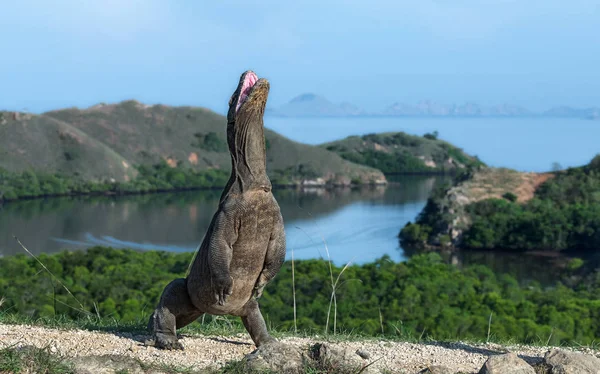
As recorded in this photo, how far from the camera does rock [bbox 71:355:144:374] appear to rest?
6.64 m

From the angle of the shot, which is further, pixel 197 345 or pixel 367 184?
pixel 367 184

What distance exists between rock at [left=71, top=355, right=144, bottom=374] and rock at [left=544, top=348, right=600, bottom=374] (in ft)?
10.8

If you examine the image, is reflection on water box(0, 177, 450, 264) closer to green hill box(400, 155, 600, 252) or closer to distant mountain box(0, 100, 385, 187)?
green hill box(400, 155, 600, 252)

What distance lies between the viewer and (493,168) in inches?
2864

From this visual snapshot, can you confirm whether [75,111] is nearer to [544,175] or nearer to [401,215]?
[401,215]

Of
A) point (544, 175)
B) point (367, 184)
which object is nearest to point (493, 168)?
point (544, 175)

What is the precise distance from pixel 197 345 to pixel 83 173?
8562 cm

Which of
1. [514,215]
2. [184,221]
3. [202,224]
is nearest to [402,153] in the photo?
[184,221]

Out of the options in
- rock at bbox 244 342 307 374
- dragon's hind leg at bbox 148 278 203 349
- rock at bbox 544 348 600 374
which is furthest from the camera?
dragon's hind leg at bbox 148 278 203 349

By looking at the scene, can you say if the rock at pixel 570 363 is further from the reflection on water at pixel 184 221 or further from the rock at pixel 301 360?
the reflection on water at pixel 184 221

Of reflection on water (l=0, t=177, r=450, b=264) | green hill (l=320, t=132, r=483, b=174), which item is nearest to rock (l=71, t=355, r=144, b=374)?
reflection on water (l=0, t=177, r=450, b=264)

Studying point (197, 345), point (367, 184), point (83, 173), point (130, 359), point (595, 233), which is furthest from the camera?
point (367, 184)

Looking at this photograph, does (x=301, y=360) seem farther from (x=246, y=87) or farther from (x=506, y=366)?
(x=246, y=87)

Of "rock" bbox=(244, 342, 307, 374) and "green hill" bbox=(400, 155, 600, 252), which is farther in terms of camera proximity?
"green hill" bbox=(400, 155, 600, 252)
